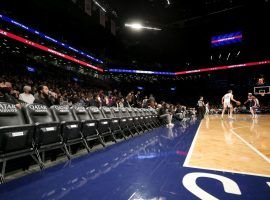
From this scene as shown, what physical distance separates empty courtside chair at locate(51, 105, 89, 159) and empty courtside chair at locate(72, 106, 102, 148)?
0.42 ft

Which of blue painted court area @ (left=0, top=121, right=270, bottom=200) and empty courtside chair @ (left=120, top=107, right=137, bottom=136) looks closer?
blue painted court area @ (left=0, top=121, right=270, bottom=200)

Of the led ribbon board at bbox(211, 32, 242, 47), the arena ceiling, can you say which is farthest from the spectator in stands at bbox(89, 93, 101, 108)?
the led ribbon board at bbox(211, 32, 242, 47)

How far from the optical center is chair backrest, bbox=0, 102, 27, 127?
2658mm

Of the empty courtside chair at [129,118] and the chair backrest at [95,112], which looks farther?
the empty courtside chair at [129,118]

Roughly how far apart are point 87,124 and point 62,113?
0.53 metres

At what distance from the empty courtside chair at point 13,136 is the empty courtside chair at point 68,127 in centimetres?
61

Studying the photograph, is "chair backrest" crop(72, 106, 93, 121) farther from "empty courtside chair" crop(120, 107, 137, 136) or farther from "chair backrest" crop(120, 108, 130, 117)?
"chair backrest" crop(120, 108, 130, 117)

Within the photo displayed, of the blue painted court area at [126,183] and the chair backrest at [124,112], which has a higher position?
the chair backrest at [124,112]

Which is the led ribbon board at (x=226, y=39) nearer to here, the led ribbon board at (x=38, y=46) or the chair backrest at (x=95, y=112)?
the led ribbon board at (x=38, y=46)

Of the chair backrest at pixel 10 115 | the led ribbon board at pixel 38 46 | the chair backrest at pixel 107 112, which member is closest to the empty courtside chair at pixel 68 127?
the chair backrest at pixel 10 115

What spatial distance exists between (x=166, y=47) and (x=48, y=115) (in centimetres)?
2291

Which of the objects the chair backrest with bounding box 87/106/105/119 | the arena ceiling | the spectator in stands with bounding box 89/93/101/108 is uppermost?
the arena ceiling

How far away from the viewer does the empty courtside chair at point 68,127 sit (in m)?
3.25

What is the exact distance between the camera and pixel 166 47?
969 inches
